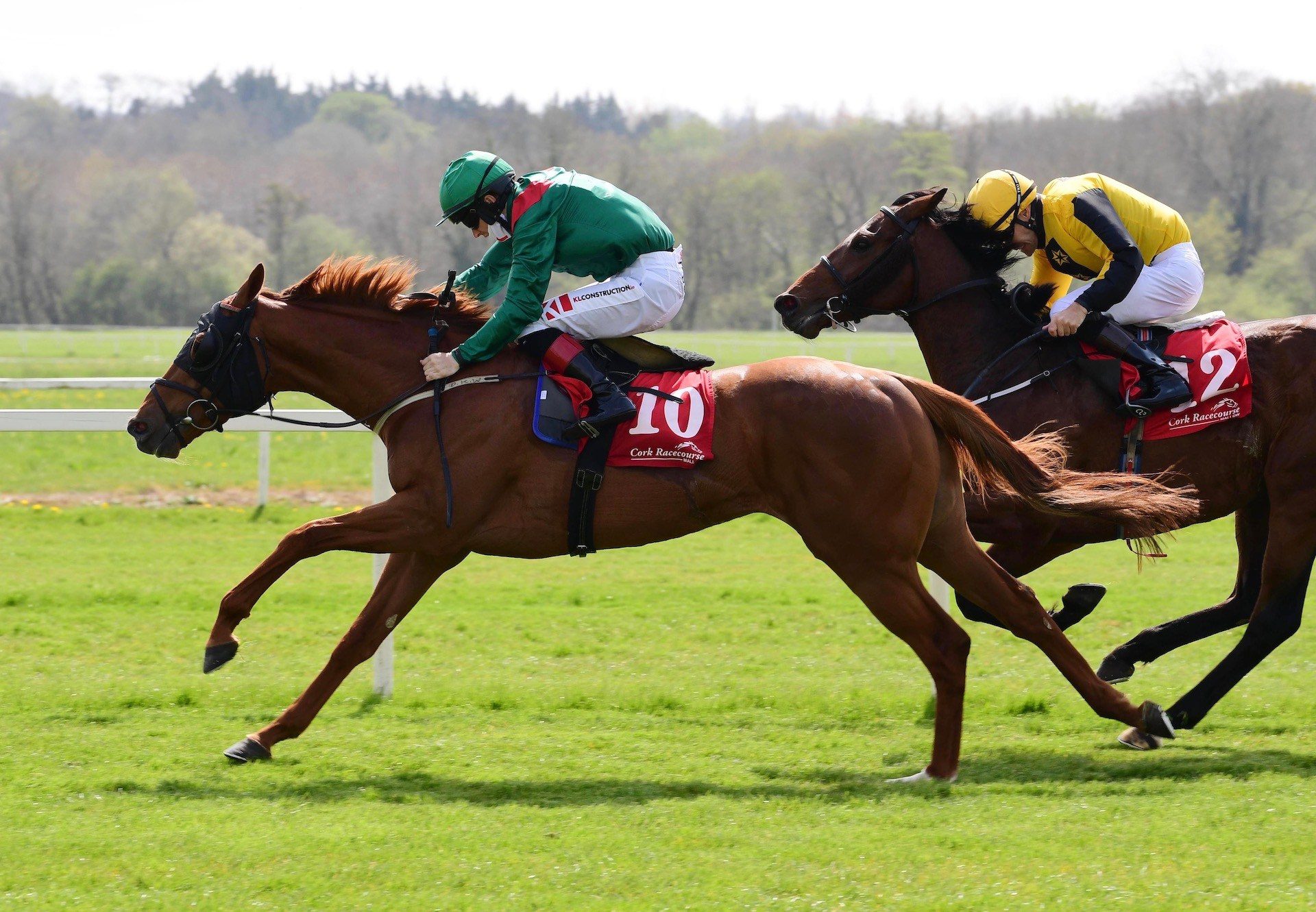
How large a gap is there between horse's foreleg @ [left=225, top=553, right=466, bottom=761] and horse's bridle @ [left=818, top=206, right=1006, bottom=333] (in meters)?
2.10

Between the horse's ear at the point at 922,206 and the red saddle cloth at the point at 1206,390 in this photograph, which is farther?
the horse's ear at the point at 922,206

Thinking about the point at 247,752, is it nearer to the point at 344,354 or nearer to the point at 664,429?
the point at 344,354

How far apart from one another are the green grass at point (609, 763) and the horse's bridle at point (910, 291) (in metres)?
1.74

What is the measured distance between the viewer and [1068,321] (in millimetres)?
5688

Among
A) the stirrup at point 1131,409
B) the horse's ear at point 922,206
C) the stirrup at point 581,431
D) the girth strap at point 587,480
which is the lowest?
the girth strap at point 587,480

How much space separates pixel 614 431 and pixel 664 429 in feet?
0.61

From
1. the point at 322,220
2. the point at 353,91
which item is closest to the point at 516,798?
the point at 322,220

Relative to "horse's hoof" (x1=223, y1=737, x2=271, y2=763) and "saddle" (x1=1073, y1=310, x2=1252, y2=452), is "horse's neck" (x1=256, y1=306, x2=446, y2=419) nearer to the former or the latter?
"horse's hoof" (x1=223, y1=737, x2=271, y2=763)

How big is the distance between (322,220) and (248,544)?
53.8 m

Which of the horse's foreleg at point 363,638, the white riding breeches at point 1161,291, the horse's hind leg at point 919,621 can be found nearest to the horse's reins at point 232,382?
the horse's foreleg at point 363,638

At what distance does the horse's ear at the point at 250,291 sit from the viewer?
5.13 metres

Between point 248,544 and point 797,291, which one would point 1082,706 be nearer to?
point 797,291

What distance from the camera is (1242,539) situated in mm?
6188

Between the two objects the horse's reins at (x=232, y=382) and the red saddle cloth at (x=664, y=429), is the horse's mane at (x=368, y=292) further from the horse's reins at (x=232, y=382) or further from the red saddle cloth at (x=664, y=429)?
the red saddle cloth at (x=664, y=429)
